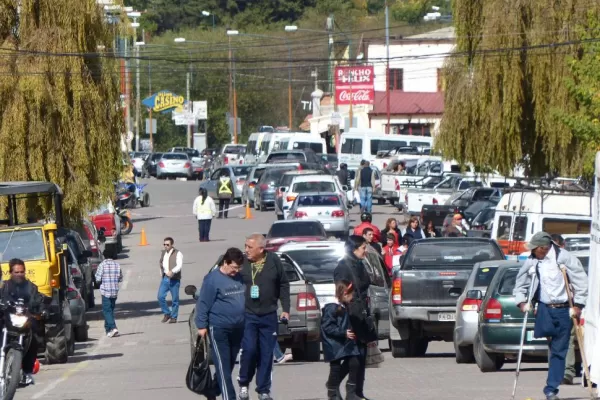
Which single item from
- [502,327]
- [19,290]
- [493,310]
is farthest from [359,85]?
[502,327]

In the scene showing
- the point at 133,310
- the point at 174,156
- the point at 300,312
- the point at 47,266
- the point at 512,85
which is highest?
the point at 512,85

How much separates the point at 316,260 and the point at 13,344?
744 cm

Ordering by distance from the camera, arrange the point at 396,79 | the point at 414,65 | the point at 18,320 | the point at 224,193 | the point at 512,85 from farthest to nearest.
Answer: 1. the point at 396,79
2. the point at 414,65
3. the point at 224,193
4. the point at 512,85
5. the point at 18,320

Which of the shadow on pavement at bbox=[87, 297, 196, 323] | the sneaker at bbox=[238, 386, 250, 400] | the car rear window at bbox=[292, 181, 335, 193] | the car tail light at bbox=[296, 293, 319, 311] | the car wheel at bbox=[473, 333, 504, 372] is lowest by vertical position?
the shadow on pavement at bbox=[87, 297, 196, 323]

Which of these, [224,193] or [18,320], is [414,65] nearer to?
[224,193]

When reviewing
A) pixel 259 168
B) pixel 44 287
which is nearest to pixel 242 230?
pixel 259 168

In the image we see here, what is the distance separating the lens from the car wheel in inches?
616

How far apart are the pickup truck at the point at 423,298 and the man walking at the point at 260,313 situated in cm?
556

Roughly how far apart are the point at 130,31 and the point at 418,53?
186ft

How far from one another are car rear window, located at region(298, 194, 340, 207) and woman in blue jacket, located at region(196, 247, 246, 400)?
82.5 ft

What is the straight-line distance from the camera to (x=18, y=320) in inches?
536

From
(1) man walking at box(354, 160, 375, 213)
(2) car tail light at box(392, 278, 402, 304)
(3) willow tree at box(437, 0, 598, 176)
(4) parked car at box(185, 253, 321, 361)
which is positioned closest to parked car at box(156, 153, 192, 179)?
(1) man walking at box(354, 160, 375, 213)

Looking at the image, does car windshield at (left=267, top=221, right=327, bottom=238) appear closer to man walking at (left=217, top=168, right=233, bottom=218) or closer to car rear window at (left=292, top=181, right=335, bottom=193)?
car rear window at (left=292, top=181, right=335, bottom=193)

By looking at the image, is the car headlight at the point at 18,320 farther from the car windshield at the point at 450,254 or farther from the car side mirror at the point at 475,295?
the car windshield at the point at 450,254
